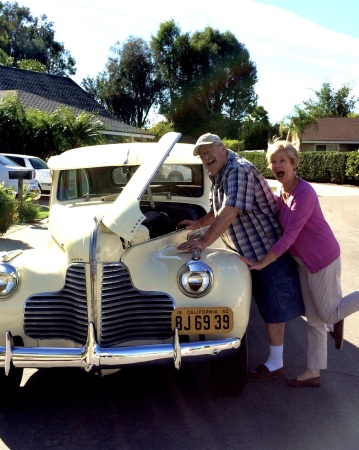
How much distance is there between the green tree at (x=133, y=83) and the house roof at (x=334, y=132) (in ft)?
56.2

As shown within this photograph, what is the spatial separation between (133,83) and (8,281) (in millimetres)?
57637

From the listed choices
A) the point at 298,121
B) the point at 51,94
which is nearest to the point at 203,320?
the point at 51,94

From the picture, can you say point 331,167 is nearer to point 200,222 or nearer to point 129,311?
point 200,222

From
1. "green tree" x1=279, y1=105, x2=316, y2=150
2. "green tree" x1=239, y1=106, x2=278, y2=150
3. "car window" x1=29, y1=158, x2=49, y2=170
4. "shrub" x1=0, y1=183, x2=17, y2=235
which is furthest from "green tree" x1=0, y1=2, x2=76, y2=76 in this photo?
"shrub" x1=0, y1=183, x2=17, y2=235

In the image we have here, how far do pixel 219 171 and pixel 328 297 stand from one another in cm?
118

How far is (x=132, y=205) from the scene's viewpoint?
3.72 metres

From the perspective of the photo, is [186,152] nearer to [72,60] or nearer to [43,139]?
[43,139]

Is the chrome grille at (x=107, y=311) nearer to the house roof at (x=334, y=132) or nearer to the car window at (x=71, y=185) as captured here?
the car window at (x=71, y=185)

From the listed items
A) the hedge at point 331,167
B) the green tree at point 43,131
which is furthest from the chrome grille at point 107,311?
the hedge at point 331,167

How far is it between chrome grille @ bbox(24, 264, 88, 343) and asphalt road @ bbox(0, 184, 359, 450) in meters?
0.52

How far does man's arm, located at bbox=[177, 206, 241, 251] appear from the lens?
13.0 ft

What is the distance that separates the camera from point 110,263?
3.67 m

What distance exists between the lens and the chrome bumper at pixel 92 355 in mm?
3404

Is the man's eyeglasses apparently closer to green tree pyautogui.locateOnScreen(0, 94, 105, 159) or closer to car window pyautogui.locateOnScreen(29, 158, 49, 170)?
car window pyautogui.locateOnScreen(29, 158, 49, 170)
